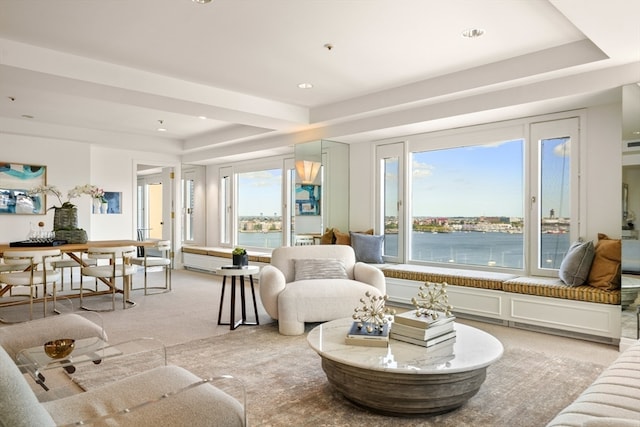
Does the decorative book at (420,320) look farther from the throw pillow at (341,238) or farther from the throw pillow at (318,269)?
the throw pillow at (341,238)

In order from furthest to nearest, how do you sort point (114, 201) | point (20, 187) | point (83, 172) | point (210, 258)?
point (210, 258)
point (114, 201)
point (83, 172)
point (20, 187)

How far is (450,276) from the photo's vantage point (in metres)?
5.03

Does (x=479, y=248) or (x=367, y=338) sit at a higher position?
(x=479, y=248)

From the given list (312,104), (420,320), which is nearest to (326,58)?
(312,104)

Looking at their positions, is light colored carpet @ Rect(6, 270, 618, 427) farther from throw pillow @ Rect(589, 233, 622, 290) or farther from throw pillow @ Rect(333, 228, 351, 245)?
throw pillow @ Rect(333, 228, 351, 245)

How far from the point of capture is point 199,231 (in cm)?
958

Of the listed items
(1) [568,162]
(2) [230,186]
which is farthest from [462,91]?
(2) [230,186]

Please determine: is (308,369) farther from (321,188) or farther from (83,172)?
(83,172)

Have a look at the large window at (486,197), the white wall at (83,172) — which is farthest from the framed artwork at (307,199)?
the white wall at (83,172)

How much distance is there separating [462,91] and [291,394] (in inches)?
133

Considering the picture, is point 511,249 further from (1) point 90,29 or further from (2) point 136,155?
(2) point 136,155

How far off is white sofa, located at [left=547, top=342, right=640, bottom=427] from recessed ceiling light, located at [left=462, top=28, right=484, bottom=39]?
2586 millimetres

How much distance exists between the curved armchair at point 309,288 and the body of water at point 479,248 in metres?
1.59

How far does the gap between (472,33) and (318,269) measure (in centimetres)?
268
